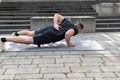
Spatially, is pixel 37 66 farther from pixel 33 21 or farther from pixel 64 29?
pixel 33 21

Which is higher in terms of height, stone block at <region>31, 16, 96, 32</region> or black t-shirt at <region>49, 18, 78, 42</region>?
black t-shirt at <region>49, 18, 78, 42</region>

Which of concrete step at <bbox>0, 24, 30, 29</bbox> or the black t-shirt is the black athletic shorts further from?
concrete step at <bbox>0, 24, 30, 29</bbox>

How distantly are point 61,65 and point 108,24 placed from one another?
654 centimetres

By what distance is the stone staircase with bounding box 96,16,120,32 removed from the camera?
1151cm

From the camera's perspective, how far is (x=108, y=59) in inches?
256

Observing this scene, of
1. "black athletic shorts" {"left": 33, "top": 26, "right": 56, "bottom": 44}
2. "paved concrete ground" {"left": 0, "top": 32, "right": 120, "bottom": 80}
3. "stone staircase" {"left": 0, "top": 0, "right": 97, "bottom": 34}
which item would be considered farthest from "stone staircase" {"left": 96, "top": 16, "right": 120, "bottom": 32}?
"black athletic shorts" {"left": 33, "top": 26, "right": 56, "bottom": 44}

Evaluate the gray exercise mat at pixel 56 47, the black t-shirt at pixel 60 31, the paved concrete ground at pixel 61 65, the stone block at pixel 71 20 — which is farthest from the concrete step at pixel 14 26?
the paved concrete ground at pixel 61 65

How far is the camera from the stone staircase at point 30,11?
39.7ft

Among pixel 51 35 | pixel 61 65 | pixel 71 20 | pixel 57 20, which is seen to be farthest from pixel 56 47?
pixel 71 20

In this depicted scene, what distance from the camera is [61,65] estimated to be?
19.6 feet

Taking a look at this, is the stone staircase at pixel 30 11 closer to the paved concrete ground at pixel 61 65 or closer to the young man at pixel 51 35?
the young man at pixel 51 35

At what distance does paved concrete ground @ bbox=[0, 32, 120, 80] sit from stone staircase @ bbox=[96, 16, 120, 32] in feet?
12.7

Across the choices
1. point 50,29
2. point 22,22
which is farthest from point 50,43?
point 22,22

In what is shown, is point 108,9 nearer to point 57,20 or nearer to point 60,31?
point 57,20
